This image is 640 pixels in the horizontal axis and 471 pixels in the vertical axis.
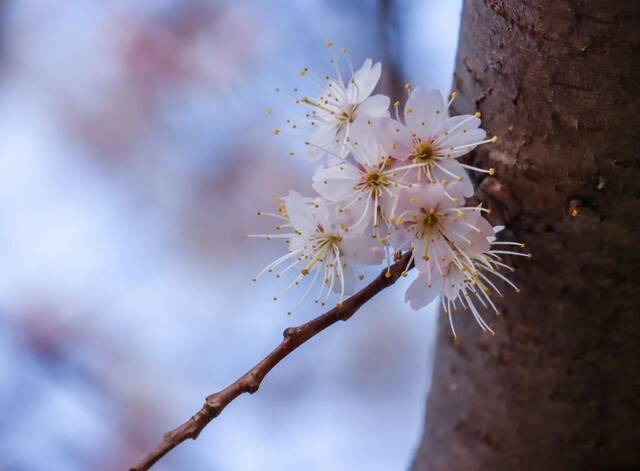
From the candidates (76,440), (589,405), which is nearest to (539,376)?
(589,405)

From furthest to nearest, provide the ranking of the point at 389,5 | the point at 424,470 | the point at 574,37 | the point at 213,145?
1. the point at 213,145
2. the point at 389,5
3. the point at 424,470
4. the point at 574,37

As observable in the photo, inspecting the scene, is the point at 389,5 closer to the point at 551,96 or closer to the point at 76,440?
the point at 551,96

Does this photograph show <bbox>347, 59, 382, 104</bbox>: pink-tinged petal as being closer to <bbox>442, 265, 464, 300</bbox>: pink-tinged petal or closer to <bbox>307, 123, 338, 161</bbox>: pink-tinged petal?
<bbox>307, 123, 338, 161</bbox>: pink-tinged petal

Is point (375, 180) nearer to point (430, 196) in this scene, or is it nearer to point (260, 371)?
point (430, 196)

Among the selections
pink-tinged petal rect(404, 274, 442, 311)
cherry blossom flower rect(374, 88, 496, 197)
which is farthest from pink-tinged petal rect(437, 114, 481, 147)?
pink-tinged petal rect(404, 274, 442, 311)

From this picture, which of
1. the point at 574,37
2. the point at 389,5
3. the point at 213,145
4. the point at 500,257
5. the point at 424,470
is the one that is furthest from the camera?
the point at 213,145

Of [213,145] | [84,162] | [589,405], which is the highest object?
[84,162]

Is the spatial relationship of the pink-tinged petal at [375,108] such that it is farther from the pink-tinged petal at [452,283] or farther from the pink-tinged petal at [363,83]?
the pink-tinged petal at [452,283]
